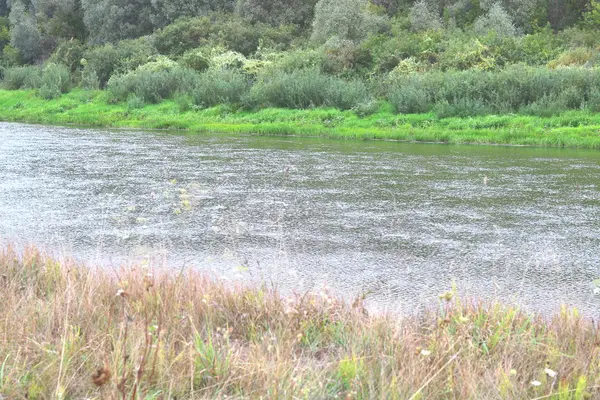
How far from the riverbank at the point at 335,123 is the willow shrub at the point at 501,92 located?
2.00ft

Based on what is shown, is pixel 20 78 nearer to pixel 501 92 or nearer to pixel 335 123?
pixel 335 123

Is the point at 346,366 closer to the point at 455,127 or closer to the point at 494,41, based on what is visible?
the point at 455,127

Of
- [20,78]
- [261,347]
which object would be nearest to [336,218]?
[261,347]

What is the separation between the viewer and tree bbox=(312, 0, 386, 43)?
42.3 m

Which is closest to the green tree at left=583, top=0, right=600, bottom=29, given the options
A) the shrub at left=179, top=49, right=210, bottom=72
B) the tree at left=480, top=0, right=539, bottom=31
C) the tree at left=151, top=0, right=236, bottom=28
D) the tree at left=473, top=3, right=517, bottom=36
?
the tree at left=480, top=0, right=539, bottom=31

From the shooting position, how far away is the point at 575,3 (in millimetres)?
50656

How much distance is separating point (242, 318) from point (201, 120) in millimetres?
27644

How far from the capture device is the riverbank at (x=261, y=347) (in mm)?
3748

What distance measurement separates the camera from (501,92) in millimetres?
27828

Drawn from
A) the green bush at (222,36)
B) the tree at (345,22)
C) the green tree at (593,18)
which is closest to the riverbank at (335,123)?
the green bush at (222,36)

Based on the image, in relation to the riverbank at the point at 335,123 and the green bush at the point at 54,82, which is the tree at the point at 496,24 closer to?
the riverbank at the point at 335,123

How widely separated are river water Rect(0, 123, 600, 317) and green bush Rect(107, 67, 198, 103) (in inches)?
734

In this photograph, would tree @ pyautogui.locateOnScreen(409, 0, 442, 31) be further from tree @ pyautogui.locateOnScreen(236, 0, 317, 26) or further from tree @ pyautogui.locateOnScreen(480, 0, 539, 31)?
tree @ pyautogui.locateOnScreen(236, 0, 317, 26)

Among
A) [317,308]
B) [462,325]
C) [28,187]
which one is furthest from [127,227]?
[462,325]
